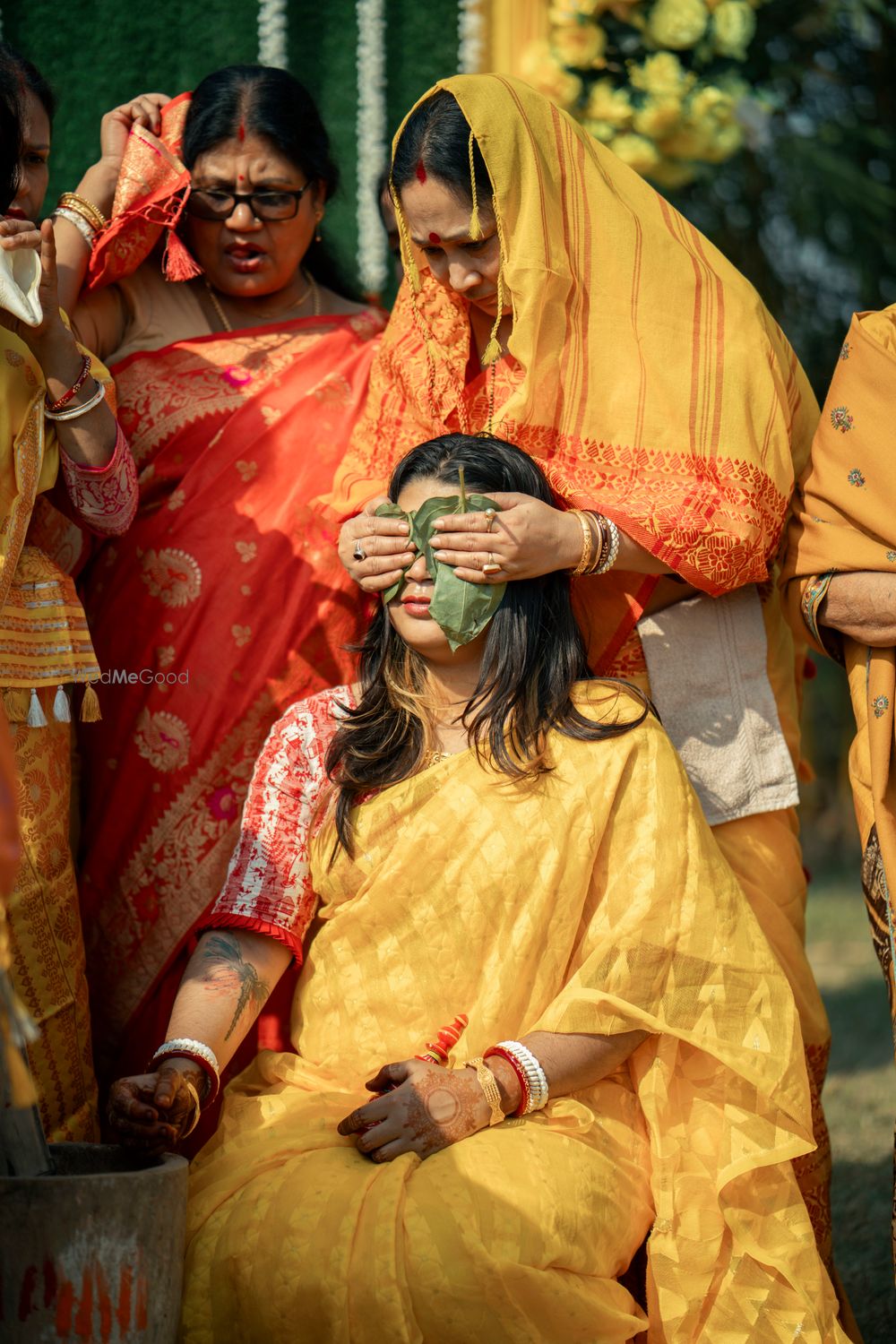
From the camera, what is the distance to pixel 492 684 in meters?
2.88

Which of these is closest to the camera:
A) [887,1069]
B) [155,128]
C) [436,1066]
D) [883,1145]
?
[436,1066]

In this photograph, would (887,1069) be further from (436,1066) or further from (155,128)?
(155,128)

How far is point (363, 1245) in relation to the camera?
2352 millimetres

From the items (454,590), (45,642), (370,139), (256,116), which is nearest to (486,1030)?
(454,590)

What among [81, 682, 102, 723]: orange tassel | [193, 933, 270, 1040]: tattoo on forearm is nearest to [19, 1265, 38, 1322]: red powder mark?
[193, 933, 270, 1040]: tattoo on forearm

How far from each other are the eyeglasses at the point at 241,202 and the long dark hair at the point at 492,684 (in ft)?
2.84

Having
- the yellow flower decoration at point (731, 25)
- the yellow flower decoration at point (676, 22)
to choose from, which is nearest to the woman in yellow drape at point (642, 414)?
the yellow flower decoration at point (676, 22)

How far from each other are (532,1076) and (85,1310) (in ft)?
2.82

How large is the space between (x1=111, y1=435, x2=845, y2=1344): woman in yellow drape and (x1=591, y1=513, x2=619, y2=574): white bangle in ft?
0.34

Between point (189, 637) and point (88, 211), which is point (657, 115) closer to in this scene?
point (88, 211)

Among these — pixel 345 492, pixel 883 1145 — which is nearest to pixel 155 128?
pixel 345 492

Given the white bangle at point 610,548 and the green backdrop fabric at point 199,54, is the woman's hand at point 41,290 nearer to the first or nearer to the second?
the white bangle at point 610,548

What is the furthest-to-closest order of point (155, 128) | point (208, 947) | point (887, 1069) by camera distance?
point (887, 1069)
point (155, 128)
point (208, 947)

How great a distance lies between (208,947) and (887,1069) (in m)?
3.66
